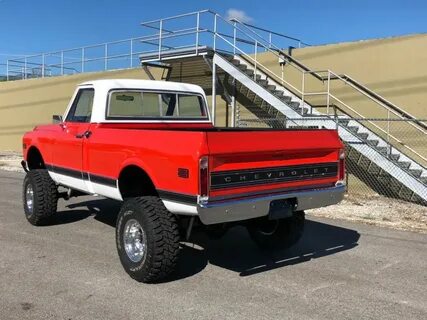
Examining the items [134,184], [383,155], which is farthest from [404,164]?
[134,184]

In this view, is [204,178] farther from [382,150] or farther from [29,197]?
[382,150]

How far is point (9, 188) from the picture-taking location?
12.8m

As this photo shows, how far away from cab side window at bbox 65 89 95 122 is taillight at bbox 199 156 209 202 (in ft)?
8.92

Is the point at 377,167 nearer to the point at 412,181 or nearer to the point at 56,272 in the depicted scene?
the point at 412,181

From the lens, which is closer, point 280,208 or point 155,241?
point 155,241

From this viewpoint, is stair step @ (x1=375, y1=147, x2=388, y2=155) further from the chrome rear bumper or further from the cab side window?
the cab side window

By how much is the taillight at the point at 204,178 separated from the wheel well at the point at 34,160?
4.42 meters

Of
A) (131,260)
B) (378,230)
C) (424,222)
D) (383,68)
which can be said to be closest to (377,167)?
(383,68)

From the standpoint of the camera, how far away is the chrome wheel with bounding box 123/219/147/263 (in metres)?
5.50

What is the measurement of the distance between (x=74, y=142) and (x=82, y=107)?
58 centimetres

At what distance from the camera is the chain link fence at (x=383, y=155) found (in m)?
11.3

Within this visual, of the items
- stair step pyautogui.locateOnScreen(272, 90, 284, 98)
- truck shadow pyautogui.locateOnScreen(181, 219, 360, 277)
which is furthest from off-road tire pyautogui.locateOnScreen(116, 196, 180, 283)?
stair step pyautogui.locateOnScreen(272, 90, 284, 98)

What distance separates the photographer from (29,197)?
825 centimetres

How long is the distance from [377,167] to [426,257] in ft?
20.6
